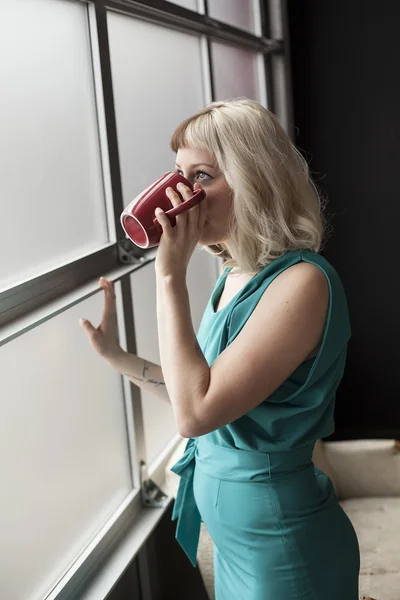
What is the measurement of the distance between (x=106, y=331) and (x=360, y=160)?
261 cm

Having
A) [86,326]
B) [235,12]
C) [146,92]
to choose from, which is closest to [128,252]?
[86,326]

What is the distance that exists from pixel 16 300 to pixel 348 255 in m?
2.74

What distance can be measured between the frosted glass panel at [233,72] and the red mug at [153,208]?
1681 millimetres

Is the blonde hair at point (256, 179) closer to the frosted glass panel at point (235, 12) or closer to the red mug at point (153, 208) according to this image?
the red mug at point (153, 208)

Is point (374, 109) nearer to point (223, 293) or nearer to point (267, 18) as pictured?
point (267, 18)

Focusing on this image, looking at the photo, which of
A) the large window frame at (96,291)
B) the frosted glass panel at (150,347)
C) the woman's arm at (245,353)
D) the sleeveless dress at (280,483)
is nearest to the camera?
the woman's arm at (245,353)

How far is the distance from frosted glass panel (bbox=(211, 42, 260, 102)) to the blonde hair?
5.25 feet

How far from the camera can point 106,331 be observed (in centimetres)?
146

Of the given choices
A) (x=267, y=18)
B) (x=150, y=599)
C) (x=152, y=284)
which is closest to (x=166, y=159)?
(x=152, y=284)

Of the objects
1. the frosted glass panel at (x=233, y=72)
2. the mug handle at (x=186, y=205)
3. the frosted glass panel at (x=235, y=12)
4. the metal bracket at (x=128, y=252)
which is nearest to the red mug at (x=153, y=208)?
the mug handle at (x=186, y=205)

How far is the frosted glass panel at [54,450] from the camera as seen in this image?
140cm

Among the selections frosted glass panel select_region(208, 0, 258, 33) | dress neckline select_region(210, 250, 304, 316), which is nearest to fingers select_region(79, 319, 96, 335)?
dress neckline select_region(210, 250, 304, 316)

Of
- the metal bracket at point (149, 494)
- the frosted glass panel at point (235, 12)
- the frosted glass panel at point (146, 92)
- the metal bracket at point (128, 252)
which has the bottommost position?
the metal bracket at point (149, 494)

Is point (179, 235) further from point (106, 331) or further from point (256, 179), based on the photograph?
point (106, 331)
